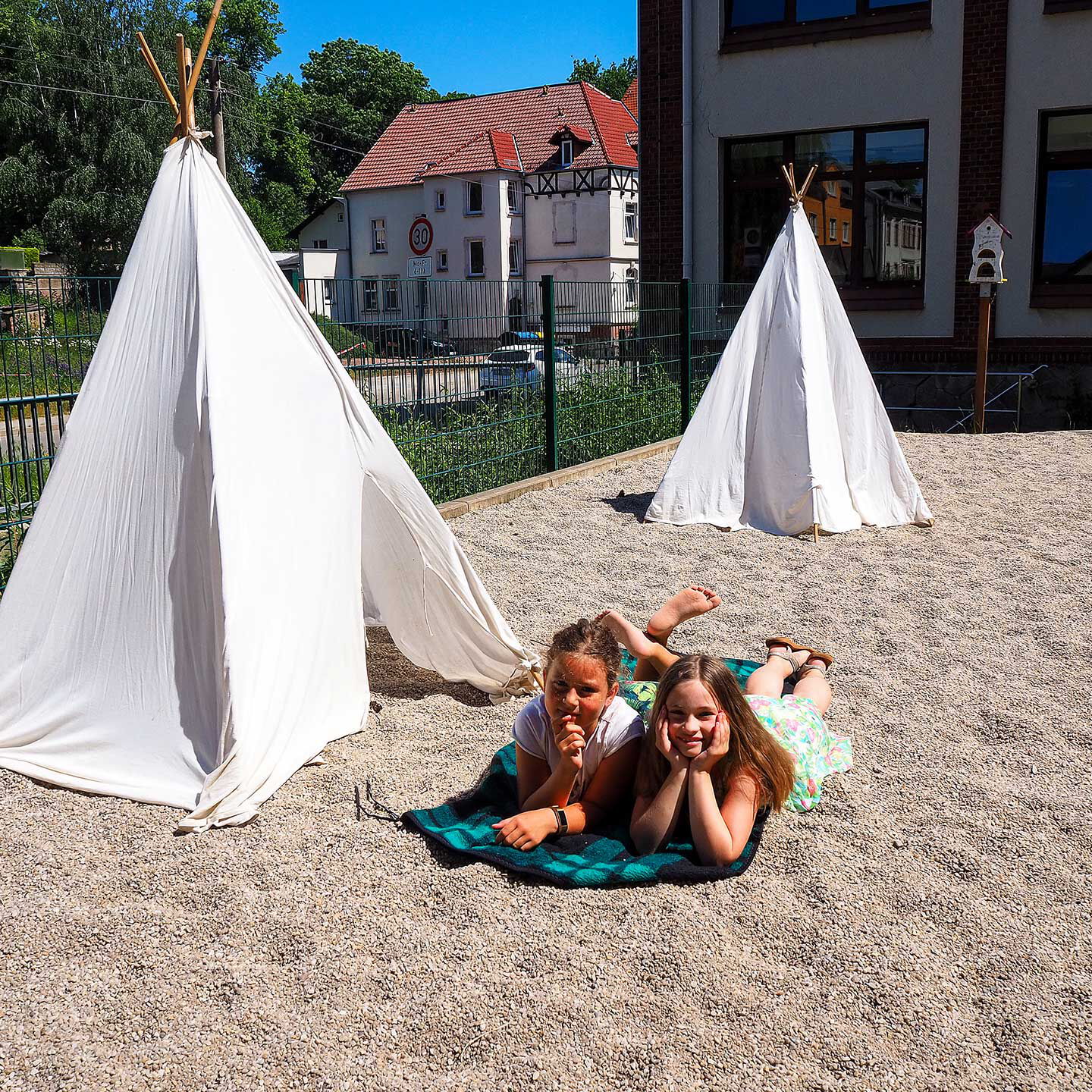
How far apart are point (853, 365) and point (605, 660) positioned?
5.96 m

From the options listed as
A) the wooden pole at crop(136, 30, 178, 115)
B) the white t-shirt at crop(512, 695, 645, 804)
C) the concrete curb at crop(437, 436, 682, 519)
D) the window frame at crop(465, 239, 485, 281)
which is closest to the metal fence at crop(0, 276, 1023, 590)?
the concrete curb at crop(437, 436, 682, 519)

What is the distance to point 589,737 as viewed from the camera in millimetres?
3547

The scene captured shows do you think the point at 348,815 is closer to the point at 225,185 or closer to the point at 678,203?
the point at 225,185

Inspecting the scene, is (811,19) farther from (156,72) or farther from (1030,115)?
(156,72)

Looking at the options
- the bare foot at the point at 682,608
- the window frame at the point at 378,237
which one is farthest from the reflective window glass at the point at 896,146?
the window frame at the point at 378,237

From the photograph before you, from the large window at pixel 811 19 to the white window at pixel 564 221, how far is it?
2408cm

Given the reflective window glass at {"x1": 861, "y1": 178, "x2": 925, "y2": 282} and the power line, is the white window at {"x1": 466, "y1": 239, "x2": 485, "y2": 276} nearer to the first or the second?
the power line

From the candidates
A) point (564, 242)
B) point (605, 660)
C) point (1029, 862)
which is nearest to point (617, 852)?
point (605, 660)

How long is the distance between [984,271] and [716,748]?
11686mm

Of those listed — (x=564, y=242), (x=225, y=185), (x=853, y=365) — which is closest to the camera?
(x=225, y=185)

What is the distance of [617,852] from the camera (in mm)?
3455

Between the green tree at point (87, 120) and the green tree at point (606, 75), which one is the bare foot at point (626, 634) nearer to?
the green tree at point (87, 120)

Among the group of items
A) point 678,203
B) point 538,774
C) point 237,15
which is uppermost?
point 237,15

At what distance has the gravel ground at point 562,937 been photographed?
2566mm
